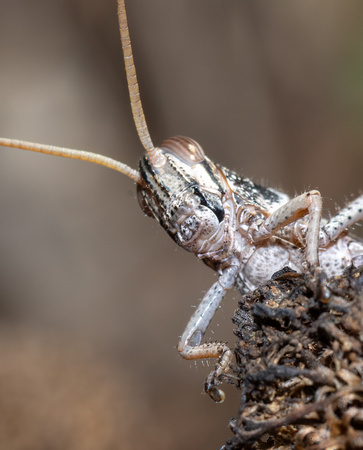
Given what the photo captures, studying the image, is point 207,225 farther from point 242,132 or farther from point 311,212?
point 242,132

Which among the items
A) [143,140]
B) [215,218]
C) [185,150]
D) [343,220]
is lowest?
[343,220]

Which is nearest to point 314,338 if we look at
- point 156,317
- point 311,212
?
point 311,212

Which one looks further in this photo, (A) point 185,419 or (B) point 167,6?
(B) point 167,6

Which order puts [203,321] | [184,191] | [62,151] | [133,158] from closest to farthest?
[184,191] → [62,151] → [203,321] → [133,158]

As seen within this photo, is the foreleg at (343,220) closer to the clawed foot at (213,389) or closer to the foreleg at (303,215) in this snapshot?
the foreleg at (303,215)

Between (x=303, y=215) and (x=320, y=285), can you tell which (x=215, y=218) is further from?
(x=320, y=285)

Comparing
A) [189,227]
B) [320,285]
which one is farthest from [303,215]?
[320,285]

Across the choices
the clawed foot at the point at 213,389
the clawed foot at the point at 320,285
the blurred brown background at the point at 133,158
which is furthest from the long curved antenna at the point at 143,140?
the blurred brown background at the point at 133,158

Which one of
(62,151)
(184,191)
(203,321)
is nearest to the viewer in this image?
(184,191)

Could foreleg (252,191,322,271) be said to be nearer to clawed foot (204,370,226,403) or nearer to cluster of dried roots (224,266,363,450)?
cluster of dried roots (224,266,363,450)
